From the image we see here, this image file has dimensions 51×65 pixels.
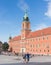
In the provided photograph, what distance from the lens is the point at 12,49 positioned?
136000 millimetres

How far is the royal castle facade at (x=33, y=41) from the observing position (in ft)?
294

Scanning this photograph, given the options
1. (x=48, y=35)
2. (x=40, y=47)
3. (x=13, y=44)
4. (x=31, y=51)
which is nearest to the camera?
(x=48, y=35)

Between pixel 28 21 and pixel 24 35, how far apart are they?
8.04 meters

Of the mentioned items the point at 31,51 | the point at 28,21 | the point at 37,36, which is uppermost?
the point at 28,21

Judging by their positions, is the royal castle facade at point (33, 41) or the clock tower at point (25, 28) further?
the clock tower at point (25, 28)

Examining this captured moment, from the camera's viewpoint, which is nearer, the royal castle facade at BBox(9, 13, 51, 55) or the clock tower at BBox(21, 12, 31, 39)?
the royal castle facade at BBox(9, 13, 51, 55)

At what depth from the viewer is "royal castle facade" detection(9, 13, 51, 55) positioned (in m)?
89.5

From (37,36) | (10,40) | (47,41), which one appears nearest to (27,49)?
(37,36)

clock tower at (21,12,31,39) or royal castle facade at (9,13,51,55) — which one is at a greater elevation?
clock tower at (21,12,31,39)

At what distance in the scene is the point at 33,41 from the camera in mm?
101875

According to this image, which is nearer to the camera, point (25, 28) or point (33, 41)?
point (33, 41)

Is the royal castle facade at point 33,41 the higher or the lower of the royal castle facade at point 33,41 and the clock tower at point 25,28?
the lower

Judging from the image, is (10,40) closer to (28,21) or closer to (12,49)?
(12,49)

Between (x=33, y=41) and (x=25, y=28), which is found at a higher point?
(x=25, y=28)
